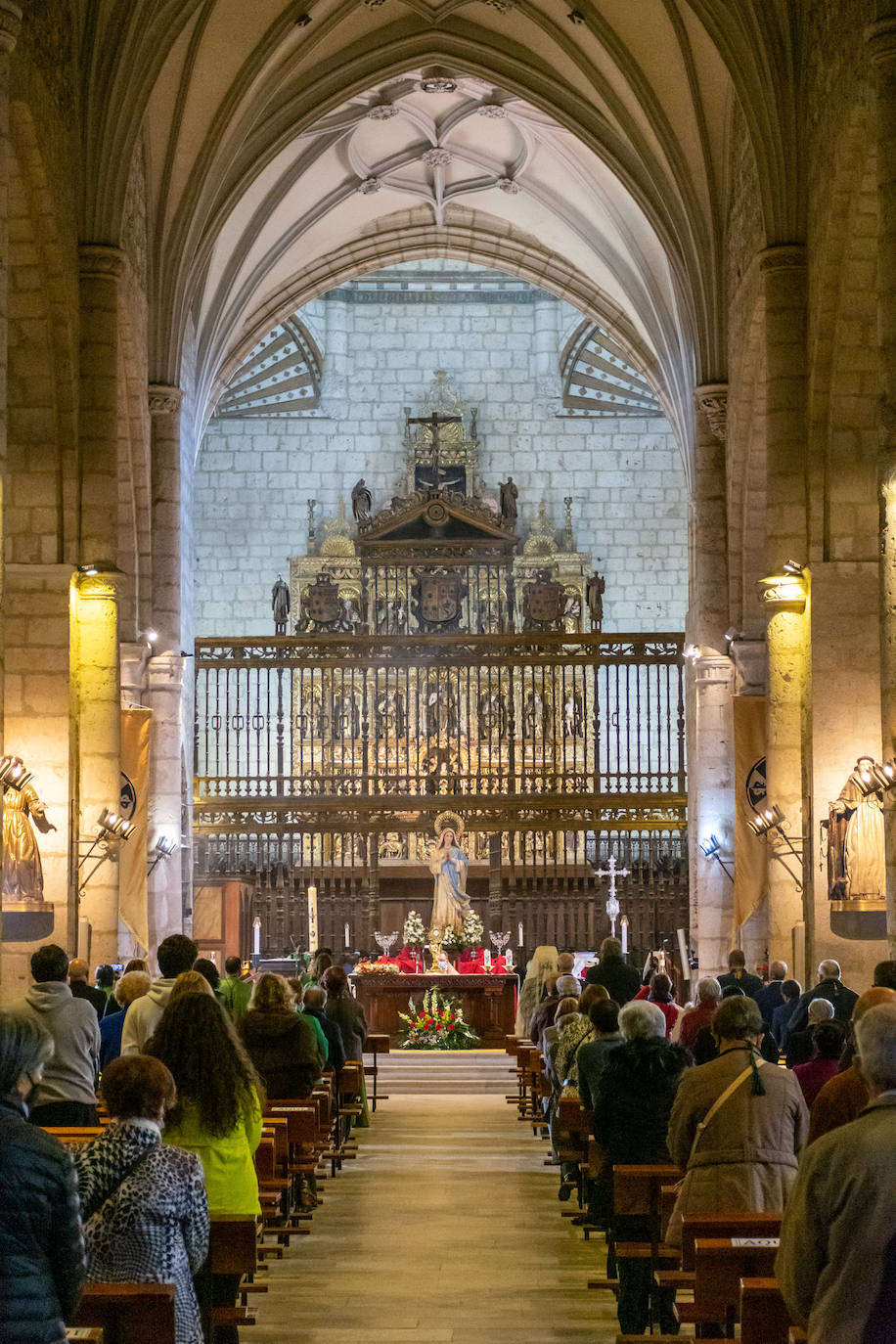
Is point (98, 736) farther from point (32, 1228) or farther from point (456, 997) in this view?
point (32, 1228)

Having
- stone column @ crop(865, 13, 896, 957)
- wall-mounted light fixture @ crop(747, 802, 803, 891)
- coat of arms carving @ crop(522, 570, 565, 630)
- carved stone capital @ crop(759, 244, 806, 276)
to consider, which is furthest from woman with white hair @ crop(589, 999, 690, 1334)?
coat of arms carving @ crop(522, 570, 565, 630)

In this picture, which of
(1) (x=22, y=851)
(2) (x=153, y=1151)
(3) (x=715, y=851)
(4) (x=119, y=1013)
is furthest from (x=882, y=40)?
(3) (x=715, y=851)

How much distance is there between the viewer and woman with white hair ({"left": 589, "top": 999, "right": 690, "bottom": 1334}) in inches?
271

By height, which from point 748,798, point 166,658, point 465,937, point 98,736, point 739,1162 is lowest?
point 465,937

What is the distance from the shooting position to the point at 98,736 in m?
15.9

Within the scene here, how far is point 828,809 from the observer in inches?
556

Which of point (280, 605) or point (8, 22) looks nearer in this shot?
point (8, 22)

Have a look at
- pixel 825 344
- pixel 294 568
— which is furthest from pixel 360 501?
pixel 825 344

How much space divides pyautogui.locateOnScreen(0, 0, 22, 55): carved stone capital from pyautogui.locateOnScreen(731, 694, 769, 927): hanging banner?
29.2ft

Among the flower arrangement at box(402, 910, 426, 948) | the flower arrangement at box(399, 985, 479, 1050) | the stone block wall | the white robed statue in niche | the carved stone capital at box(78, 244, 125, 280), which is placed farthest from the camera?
the stone block wall

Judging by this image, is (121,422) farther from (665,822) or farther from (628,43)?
(665,822)

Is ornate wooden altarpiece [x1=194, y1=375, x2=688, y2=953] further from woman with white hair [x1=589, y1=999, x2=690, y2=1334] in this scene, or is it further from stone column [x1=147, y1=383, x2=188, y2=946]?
woman with white hair [x1=589, y1=999, x2=690, y2=1334]

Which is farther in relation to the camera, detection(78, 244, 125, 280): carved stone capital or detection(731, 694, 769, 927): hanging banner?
detection(731, 694, 769, 927): hanging banner

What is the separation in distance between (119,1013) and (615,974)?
3233mm
